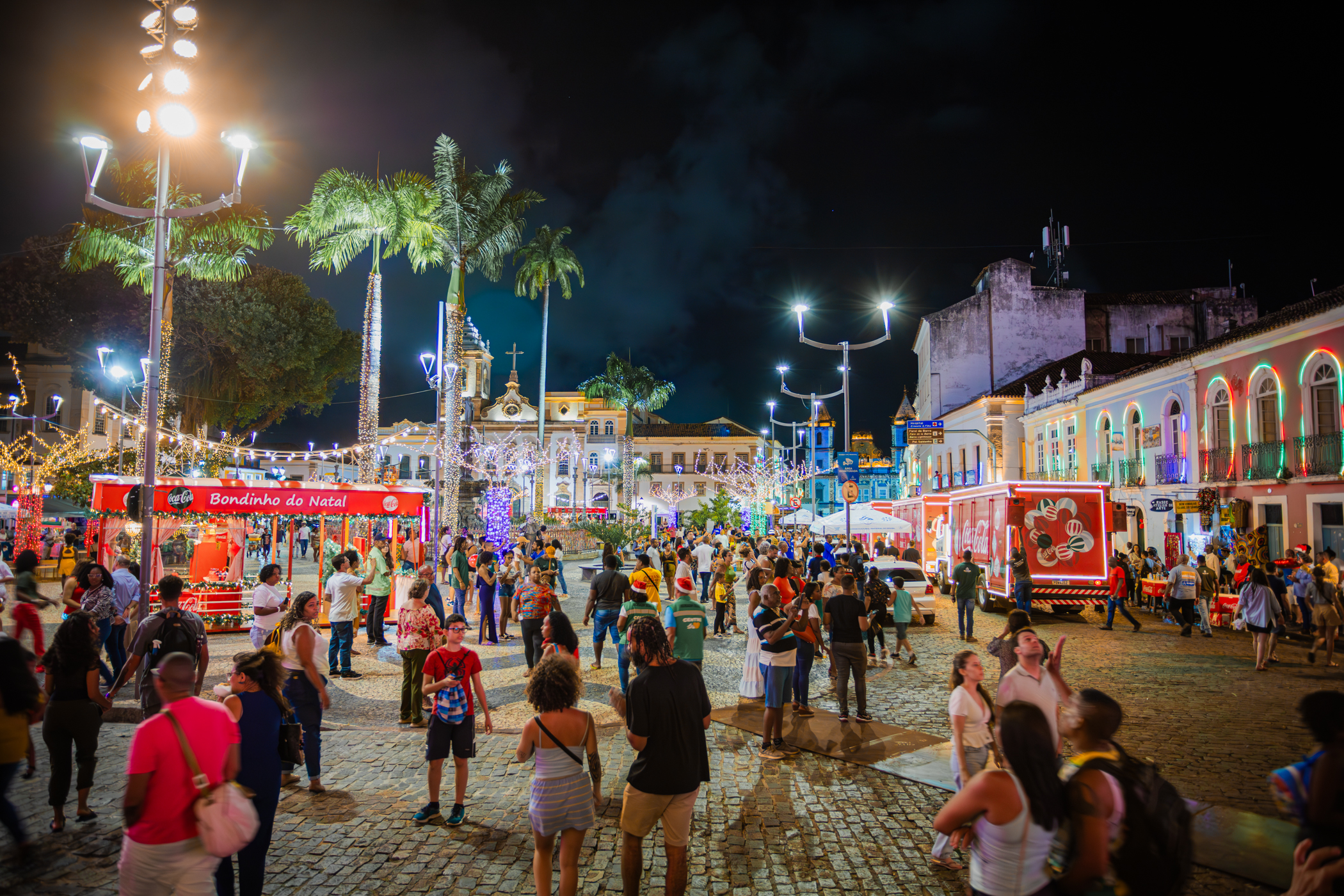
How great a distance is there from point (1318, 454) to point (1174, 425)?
5.72 meters

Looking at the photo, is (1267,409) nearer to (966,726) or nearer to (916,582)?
(916,582)

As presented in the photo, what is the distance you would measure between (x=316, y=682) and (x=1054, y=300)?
41549 mm

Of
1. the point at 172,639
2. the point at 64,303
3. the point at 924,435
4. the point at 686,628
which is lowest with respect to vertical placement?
the point at 686,628

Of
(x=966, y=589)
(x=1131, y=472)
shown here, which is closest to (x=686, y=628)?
(x=966, y=589)

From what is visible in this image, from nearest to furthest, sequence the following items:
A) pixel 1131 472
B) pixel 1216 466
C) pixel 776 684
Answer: pixel 776 684 < pixel 1216 466 < pixel 1131 472

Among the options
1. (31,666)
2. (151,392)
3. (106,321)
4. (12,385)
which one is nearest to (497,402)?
(12,385)

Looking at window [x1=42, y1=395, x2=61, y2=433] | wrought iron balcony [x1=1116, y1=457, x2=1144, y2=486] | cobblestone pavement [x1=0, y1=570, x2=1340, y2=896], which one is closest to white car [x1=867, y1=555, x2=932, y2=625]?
cobblestone pavement [x1=0, y1=570, x2=1340, y2=896]

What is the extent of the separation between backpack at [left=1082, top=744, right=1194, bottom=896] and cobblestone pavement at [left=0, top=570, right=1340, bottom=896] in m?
2.05

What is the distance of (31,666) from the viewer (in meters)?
4.87

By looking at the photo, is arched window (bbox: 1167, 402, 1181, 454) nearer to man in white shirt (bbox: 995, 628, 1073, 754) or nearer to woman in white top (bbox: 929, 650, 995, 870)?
man in white shirt (bbox: 995, 628, 1073, 754)

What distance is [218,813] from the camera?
3279 millimetres

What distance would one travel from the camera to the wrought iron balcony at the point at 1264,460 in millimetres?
17625

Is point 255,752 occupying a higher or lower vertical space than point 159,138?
lower

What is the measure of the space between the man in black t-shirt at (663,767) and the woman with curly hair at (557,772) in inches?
9.3
